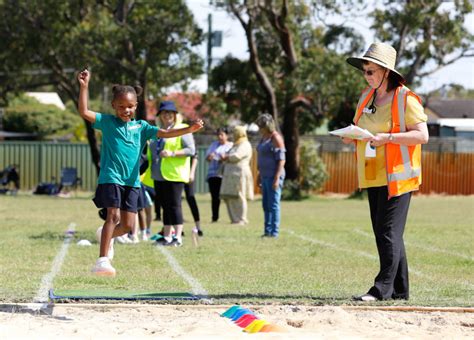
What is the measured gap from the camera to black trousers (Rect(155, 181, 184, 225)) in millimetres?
14750

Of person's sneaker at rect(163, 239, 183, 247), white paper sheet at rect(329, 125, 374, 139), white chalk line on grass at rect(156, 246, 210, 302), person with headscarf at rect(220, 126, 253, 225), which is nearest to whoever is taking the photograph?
white paper sheet at rect(329, 125, 374, 139)

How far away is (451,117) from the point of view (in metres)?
55.6

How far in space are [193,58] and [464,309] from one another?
31.7 meters

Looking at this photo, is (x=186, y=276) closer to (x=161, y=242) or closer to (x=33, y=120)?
(x=161, y=242)

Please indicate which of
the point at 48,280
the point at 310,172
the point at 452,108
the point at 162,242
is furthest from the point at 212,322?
the point at 452,108

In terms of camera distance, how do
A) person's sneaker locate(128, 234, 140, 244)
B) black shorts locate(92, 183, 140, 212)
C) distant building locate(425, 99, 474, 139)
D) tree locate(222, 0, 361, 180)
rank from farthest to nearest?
1. distant building locate(425, 99, 474, 139)
2. tree locate(222, 0, 361, 180)
3. person's sneaker locate(128, 234, 140, 244)
4. black shorts locate(92, 183, 140, 212)

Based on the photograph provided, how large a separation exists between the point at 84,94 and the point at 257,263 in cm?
402

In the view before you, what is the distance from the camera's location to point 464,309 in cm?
840

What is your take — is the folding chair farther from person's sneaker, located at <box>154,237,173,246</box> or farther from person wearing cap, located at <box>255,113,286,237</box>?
person's sneaker, located at <box>154,237,173,246</box>

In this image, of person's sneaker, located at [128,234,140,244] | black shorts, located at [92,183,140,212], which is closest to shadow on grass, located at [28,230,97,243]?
person's sneaker, located at [128,234,140,244]

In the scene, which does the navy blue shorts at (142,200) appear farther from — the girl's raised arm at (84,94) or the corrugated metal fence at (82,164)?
the corrugated metal fence at (82,164)

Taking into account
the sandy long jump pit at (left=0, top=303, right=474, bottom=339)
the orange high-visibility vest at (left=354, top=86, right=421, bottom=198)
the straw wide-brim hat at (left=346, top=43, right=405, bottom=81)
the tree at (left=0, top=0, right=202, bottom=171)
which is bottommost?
the sandy long jump pit at (left=0, top=303, right=474, bottom=339)

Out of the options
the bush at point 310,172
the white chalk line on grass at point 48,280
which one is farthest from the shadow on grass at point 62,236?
the bush at point 310,172

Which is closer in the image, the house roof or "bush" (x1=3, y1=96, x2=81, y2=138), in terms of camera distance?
the house roof
